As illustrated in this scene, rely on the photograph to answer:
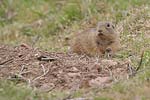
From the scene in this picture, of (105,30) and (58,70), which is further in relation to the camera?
(105,30)

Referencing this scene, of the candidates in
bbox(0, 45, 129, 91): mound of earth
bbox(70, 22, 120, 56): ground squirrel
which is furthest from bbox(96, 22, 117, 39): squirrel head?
bbox(0, 45, 129, 91): mound of earth

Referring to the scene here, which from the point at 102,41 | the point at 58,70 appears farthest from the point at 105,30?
the point at 58,70

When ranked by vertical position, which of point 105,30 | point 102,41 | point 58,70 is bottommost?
point 58,70

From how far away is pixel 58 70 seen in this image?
6523 mm

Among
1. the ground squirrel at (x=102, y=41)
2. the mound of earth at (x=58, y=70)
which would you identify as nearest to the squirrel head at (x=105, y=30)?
the ground squirrel at (x=102, y=41)

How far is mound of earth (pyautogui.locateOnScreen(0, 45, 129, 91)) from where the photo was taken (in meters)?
6.16

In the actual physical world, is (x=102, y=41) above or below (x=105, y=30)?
below

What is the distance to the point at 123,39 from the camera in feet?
27.8

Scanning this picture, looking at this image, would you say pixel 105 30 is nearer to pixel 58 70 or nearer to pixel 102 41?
pixel 102 41

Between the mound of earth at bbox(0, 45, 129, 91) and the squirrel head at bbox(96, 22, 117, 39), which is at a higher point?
the squirrel head at bbox(96, 22, 117, 39)

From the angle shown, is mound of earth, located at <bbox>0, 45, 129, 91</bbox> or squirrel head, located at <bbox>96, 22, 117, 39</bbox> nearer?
mound of earth, located at <bbox>0, 45, 129, 91</bbox>

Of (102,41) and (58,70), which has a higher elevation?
(102,41)

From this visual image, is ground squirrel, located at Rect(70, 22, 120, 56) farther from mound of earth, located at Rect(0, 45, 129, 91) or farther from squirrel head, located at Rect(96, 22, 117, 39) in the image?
mound of earth, located at Rect(0, 45, 129, 91)

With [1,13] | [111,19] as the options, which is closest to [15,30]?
[1,13]
